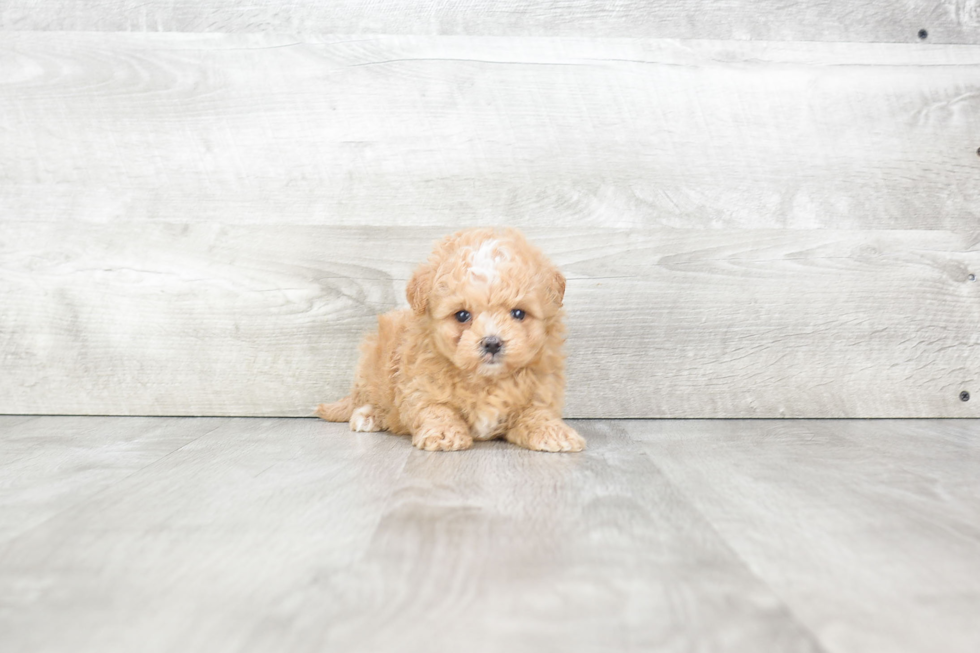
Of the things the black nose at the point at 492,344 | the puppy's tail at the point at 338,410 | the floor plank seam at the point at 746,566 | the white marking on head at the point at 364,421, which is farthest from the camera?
the puppy's tail at the point at 338,410

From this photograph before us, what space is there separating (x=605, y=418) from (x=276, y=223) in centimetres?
93

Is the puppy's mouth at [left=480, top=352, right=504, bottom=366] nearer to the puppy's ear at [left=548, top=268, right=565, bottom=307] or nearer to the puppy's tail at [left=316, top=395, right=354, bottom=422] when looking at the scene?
the puppy's ear at [left=548, top=268, right=565, bottom=307]

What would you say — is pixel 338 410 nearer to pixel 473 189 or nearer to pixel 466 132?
pixel 473 189

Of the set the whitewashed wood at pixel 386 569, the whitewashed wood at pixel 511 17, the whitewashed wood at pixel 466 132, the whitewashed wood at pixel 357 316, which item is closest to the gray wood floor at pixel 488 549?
the whitewashed wood at pixel 386 569

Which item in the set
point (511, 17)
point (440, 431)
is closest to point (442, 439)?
point (440, 431)

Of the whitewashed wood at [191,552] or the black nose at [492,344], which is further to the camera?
the black nose at [492,344]

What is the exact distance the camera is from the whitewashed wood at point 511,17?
6.18 ft

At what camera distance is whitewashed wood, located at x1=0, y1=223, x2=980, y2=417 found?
1.88m

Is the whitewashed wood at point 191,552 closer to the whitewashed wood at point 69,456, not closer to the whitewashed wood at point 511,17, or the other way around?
the whitewashed wood at point 69,456

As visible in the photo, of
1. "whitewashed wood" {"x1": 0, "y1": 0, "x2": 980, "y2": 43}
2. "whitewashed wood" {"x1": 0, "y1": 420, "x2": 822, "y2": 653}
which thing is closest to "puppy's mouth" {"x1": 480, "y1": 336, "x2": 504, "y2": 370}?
"whitewashed wood" {"x1": 0, "y1": 420, "x2": 822, "y2": 653}

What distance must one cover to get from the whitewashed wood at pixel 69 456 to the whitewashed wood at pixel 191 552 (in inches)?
1.3

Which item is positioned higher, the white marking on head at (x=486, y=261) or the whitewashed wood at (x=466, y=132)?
the whitewashed wood at (x=466, y=132)

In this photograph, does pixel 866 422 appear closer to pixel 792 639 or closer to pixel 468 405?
pixel 468 405

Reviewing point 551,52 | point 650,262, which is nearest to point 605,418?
point 650,262
